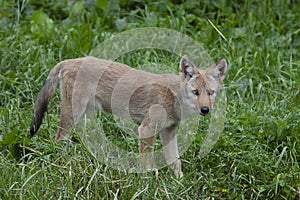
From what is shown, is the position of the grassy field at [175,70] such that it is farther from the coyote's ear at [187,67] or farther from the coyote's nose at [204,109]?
the coyote's ear at [187,67]

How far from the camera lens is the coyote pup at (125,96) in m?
6.07

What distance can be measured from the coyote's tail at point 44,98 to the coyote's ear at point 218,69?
4.82 feet

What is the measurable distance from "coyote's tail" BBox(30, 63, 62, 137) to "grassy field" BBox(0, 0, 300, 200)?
11 cm

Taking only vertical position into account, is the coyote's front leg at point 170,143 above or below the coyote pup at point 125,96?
below

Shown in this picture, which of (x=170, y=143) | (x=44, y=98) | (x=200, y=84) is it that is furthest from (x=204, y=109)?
(x=44, y=98)

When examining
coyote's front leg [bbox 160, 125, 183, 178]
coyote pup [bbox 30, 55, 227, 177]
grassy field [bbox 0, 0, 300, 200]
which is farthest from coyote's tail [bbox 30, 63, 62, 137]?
coyote's front leg [bbox 160, 125, 183, 178]

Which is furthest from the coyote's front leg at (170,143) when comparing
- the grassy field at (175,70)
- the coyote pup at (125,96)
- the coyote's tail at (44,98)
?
the coyote's tail at (44,98)

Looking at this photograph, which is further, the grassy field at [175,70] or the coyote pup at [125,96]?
the coyote pup at [125,96]

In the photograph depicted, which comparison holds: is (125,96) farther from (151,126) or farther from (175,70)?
(175,70)

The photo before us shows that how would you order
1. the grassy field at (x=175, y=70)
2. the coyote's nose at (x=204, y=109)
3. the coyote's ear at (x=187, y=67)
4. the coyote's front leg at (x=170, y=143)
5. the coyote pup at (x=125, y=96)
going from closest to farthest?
the grassy field at (x=175, y=70) → the coyote's nose at (x=204, y=109) → the coyote's ear at (x=187, y=67) → the coyote pup at (x=125, y=96) → the coyote's front leg at (x=170, y=143)

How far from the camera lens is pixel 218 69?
6.02m

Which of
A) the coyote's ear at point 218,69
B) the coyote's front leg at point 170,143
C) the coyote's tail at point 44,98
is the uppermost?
the coyote's ear at point 218,69

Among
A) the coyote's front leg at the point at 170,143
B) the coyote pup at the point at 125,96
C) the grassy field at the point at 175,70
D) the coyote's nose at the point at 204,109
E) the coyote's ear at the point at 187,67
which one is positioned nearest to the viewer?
the grassy field at the point at 175,70

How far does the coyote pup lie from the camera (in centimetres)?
607
